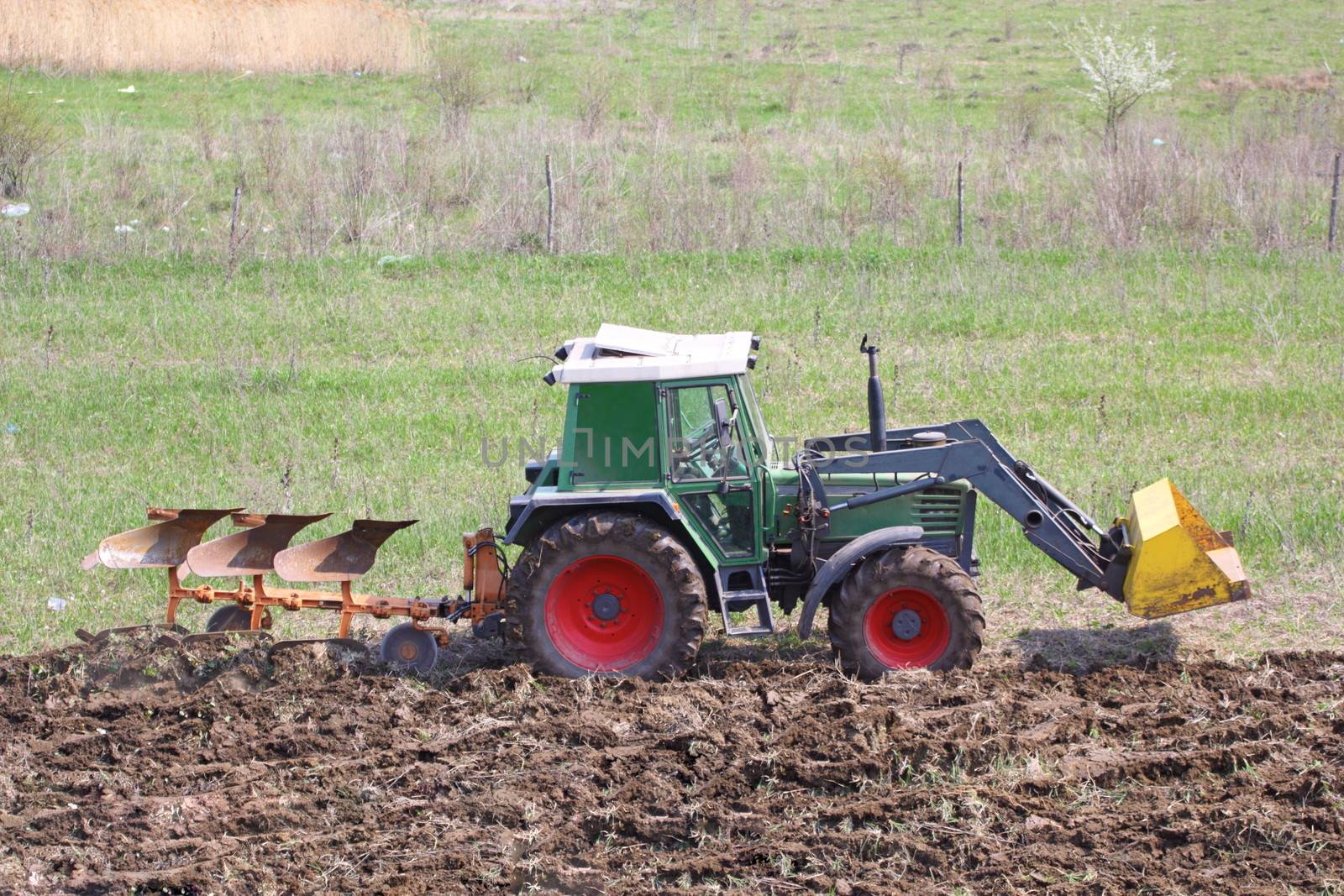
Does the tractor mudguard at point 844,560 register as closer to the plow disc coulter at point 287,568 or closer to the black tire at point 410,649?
the plow disc coulter at point 287,568

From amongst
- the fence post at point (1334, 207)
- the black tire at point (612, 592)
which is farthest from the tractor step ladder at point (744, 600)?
the fence post at point (1334, 207)

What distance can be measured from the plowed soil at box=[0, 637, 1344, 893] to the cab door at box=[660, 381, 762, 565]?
0.81 meters

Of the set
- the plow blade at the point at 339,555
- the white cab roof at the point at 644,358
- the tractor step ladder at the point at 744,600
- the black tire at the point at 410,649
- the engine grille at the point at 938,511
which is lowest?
the black tire at the point at 410,649

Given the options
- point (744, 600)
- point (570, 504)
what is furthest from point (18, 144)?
point (744, 600)

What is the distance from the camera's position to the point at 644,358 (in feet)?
25.3

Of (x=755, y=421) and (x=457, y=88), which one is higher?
(x=457, y=88)

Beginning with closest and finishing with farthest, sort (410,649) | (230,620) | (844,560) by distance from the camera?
(844,560) → (410,649) → (230,620)

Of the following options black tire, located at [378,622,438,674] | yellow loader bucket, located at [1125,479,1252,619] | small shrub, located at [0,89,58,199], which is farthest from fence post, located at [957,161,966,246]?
small shrub, located at [0,89,58,199]

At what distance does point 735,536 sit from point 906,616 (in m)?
1.07

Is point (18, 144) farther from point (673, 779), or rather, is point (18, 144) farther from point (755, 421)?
point (673, 779)

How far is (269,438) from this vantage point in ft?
42.5

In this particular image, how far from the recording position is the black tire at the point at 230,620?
28.5ft

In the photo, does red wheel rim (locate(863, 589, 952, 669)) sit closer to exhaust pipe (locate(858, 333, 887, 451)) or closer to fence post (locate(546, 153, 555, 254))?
exhaust pipe (locate(858, 333, 887, 451))

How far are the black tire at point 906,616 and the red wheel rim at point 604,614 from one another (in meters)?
1.07
